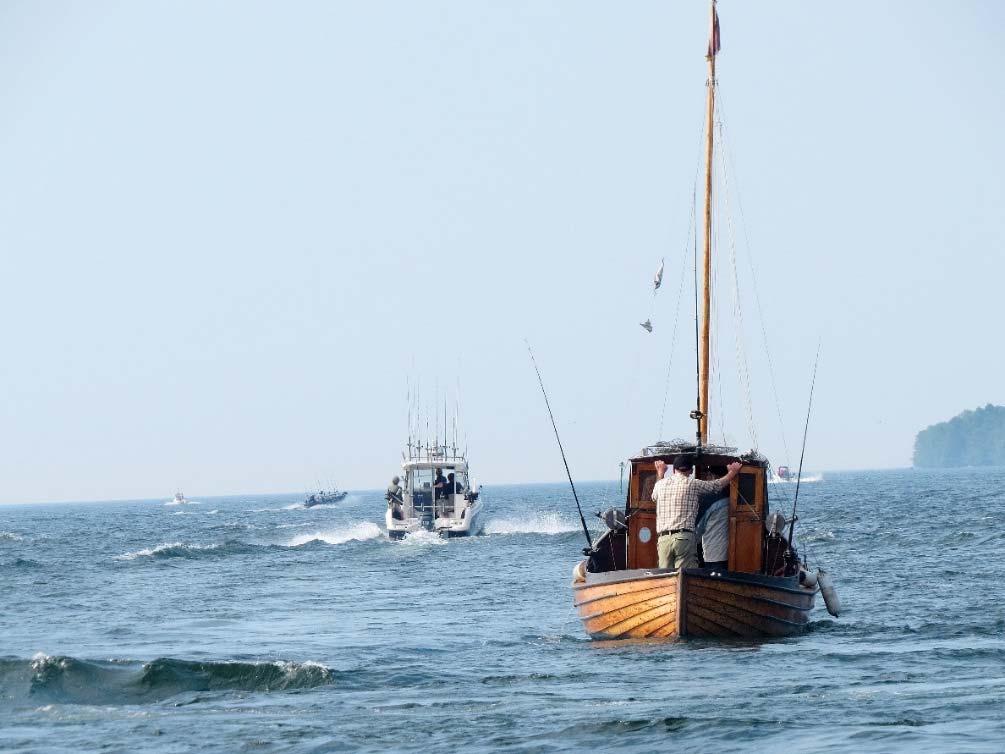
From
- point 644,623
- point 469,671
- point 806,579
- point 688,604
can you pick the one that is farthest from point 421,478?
point 469,671

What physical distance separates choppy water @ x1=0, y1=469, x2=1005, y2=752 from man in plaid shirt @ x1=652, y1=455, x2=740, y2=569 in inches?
50.1

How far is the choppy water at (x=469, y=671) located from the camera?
50.0 ft

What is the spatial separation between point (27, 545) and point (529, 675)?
58.2m

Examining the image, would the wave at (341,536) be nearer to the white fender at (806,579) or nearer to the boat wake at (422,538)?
the boat wake at (422,538)

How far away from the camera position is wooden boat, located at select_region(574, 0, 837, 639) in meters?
21.1

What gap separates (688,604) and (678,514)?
A: 1.30 meters

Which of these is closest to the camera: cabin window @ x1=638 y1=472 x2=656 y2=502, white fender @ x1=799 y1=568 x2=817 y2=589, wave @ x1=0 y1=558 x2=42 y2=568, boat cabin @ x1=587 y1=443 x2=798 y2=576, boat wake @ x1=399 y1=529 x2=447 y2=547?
boat cabin @ x1=587 y1=443 x2=798 y2=576

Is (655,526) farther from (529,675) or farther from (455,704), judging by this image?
(455,704)

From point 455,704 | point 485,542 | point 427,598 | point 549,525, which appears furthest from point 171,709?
point 549,525

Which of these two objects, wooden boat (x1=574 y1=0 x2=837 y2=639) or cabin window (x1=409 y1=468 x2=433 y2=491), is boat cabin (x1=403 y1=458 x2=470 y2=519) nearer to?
cabin window (x1=409 y1=468 x2=433 y2=491)

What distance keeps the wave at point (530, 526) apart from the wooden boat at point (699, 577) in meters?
36.9

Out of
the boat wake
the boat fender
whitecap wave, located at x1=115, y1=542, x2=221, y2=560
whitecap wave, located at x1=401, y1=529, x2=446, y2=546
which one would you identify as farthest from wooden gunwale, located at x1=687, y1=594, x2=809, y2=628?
whitecap wave, located at x1=115, y1=542, x2=221, y2=560

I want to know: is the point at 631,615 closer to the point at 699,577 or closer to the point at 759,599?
the point at 699,577

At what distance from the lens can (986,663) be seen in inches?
754
